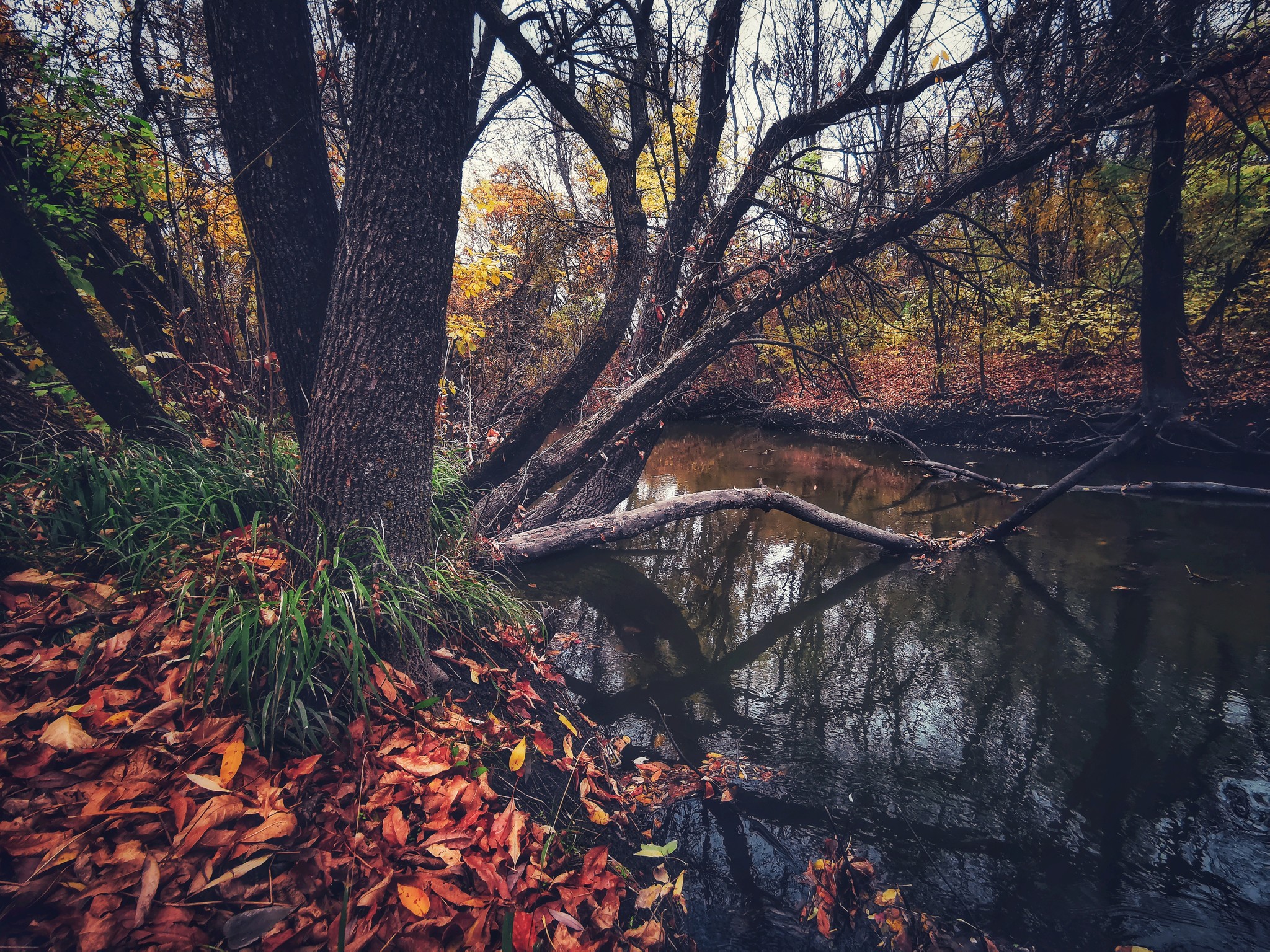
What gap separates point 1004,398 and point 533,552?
34.1 ft

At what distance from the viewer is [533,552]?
4.72 m

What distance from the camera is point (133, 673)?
5.32 ft

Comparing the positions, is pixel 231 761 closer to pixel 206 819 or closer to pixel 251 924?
pixel 206 819

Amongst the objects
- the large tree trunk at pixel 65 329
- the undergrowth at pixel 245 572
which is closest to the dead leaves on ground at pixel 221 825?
the undergrowth at pixel 245 572

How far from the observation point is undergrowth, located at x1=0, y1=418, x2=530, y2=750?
1660 mm

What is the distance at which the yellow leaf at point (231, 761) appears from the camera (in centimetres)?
141

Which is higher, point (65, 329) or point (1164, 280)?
point (1164, 280)

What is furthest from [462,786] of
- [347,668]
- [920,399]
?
[920,399]

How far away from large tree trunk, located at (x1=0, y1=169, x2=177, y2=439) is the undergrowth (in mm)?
420


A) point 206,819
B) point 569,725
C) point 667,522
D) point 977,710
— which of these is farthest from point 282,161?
point 977,710

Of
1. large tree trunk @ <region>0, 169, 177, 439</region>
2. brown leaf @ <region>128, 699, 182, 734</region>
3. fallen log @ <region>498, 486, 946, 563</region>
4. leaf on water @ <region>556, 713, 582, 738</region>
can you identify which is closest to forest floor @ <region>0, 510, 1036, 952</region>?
brown leaf @ <region>128, 699, 182, 734</region>

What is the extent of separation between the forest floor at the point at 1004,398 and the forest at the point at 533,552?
0.55m

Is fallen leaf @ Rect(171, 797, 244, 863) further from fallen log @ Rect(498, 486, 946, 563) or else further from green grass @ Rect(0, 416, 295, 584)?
fallen log @ Rect(498, 486, 946, 563)

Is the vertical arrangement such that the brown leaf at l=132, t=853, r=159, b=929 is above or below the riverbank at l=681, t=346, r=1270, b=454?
below
